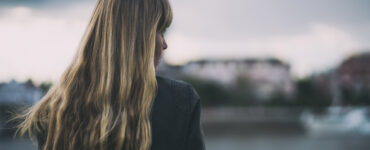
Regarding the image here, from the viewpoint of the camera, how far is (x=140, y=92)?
3.42 feet

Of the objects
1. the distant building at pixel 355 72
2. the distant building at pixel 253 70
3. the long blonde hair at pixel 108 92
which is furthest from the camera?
the distant building at pixel 253 70

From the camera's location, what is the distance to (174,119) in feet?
3.62

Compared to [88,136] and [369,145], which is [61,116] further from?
[369,145]

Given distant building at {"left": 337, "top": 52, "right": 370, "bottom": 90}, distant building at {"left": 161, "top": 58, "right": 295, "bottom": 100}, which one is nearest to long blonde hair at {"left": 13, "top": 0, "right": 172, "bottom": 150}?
distant building at {"left": 337, "top": 52, "right": 370, "bottom": 90}

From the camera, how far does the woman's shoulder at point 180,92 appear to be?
3.67 feet

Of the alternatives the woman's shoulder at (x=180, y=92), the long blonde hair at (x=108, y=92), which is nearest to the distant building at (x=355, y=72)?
the woman's shoulder at (x=180, y=92)

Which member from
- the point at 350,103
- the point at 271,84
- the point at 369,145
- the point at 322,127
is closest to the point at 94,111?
the point at 369,145

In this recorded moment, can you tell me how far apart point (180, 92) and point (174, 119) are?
11 cm

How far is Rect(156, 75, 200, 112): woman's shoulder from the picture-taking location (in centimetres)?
112

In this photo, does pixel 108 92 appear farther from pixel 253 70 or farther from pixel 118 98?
pixel 253 70

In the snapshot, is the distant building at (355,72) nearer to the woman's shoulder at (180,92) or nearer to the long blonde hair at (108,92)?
the woman's shoulder at (180,92)

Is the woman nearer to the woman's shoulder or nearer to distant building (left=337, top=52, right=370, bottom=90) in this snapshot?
the woman's shoulder

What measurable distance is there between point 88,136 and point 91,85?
0.61ft

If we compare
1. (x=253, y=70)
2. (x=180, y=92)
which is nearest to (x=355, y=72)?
(x=253, y=70)
